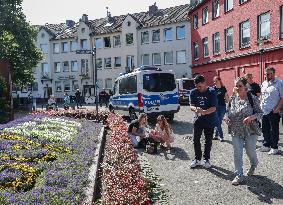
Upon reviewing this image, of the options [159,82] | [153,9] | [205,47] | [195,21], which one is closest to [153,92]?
[159,82]

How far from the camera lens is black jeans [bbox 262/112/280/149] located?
9742 millimetres

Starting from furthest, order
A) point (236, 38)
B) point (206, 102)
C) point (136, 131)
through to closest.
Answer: point (236, 38)
point (136, 131)
point (206, 102)

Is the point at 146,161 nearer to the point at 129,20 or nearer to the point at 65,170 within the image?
the point at 65,170

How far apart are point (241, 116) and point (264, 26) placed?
19.1 meters

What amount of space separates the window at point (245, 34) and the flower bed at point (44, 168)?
19279 millimetres

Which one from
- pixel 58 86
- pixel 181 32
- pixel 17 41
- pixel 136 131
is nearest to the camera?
pixel 136 131

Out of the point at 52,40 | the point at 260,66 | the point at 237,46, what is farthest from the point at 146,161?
the point at 52,40

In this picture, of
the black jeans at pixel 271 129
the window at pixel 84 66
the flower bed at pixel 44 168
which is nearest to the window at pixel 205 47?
the window at pixel 84 66

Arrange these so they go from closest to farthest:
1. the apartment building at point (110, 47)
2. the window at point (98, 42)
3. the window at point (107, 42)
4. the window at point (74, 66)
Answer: the apartment building at point (110, 47)
the window at point (107, 42)
the window at point (98, 42)
the window at point (74, 66)

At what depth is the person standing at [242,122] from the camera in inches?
285

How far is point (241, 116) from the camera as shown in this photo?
727cm

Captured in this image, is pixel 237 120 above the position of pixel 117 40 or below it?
below

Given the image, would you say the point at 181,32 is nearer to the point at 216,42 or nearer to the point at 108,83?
the point at 216,42

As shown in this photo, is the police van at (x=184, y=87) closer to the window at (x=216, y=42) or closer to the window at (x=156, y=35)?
the window at (x=216, y=42)
